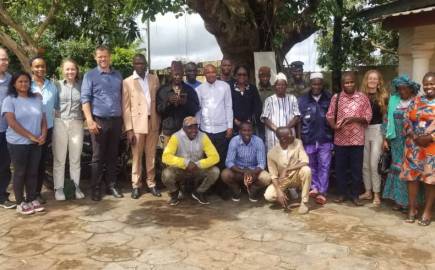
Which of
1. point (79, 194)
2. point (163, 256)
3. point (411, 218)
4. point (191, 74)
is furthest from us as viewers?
point (191, 74)

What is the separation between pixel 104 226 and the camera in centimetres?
484

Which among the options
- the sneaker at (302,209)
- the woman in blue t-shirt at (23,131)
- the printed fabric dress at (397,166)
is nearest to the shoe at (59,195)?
the woman in blue t-shirt at (23,131)

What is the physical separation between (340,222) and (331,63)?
689 cm

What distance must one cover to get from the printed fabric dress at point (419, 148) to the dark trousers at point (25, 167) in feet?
13.7

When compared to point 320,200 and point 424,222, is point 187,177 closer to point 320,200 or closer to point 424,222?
point 320,200

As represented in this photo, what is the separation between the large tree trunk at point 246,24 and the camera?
6828 millimetres

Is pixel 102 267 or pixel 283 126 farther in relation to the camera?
pixel 283 126

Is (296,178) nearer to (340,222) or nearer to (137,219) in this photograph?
(340,222)

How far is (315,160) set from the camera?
583 centimetres

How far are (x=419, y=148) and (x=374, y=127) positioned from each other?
755 millimetres

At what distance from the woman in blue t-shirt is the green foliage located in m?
4.08

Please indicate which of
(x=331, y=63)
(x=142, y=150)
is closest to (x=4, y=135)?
(x=142, y=150)

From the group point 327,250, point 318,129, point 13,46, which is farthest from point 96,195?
point 13,46

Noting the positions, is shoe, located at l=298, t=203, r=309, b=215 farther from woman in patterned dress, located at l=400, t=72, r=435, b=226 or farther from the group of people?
woman in patterned dress, located at l=400, t=72, r=435, b=226
